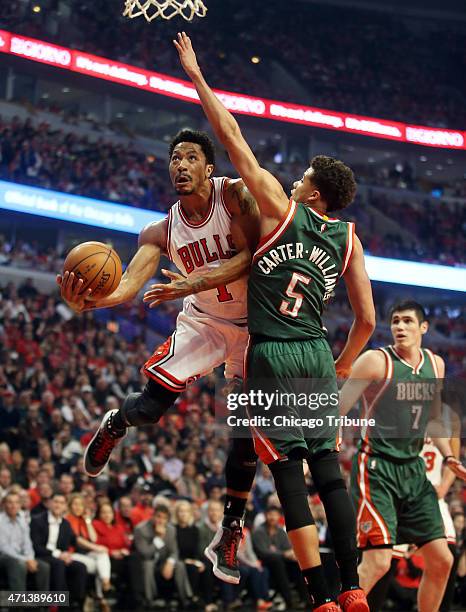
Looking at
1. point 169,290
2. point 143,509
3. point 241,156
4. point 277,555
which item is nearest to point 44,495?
point 143,509

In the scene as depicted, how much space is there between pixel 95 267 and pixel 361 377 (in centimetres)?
220

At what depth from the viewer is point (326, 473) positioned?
4523 mm

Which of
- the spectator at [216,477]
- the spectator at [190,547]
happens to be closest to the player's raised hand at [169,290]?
the spectator at [190,547]

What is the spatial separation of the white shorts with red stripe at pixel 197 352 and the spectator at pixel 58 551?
483cm

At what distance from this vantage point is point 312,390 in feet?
15.1

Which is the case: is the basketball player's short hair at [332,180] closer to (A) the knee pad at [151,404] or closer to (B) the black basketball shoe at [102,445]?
(A) the knee pad at [151,404]

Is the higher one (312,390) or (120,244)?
(120,244)

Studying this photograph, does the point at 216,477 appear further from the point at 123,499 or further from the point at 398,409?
the point at 398,409

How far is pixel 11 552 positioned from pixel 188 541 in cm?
219

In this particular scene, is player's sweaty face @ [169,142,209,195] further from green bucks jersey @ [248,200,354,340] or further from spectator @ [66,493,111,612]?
spectator @ [66,493,111,612]

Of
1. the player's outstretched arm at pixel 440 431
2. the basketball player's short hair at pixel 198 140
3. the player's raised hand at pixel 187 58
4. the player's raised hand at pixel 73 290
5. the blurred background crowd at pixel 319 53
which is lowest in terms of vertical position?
the player's outstretched arm at pixel 440 431

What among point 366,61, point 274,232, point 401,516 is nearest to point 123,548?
point 401,516

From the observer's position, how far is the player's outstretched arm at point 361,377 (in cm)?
575

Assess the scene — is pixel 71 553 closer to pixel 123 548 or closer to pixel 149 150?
pixel 123 548
